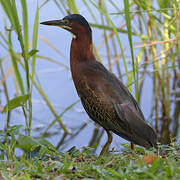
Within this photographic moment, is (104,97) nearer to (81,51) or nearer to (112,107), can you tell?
(112,107)

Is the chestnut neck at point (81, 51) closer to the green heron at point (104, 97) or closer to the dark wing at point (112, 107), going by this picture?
the green heron at point (104, 97)

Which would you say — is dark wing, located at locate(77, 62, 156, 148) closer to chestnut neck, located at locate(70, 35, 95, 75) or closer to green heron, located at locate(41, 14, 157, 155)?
green heron, located at locate(41, 14, 157, 155)

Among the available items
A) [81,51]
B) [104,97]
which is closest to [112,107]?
[104,97]

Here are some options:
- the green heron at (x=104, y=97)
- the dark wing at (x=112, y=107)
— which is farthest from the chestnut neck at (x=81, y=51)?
the dark wing at (x=112, y=107)

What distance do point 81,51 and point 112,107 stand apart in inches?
21.7

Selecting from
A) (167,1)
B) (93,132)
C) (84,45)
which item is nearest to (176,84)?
(93,132)

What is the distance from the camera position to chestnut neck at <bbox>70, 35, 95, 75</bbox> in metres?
2.94

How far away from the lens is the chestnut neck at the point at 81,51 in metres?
2.94

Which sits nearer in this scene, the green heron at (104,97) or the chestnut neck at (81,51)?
the green heron at (104,97)

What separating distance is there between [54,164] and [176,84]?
411cm

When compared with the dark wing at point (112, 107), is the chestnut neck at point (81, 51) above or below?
above

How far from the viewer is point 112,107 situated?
2.72 metres

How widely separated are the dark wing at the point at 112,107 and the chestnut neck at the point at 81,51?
121mm

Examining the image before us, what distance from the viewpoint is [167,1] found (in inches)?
149
